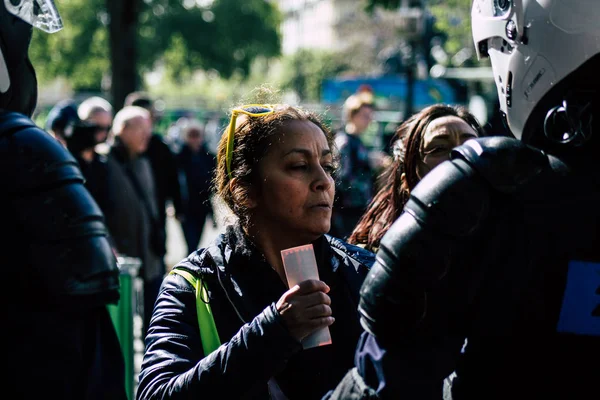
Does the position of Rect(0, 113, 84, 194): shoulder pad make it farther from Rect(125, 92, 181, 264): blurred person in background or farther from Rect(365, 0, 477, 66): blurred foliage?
Rect(365, 0, 477, 66): blurred foliage

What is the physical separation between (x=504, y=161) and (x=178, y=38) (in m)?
49.4

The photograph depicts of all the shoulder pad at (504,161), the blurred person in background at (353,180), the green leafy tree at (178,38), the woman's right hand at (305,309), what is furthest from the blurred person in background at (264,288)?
the green leafy tree at (178,38)

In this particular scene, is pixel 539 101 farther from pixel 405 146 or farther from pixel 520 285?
pixel 405 146

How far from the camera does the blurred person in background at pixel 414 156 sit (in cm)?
353

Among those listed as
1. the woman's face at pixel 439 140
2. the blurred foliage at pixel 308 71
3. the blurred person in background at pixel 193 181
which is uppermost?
the woman's face at pixel 439 140

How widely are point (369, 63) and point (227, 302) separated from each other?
44.6 meters

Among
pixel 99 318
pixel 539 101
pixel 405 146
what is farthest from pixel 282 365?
pixel 405 146

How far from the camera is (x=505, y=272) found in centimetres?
160

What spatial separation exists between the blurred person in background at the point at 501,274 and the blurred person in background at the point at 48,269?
626 millimetres

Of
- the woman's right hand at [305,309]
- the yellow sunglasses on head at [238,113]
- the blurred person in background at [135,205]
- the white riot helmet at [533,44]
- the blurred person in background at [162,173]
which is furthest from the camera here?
the blurred person in background at [162,173]

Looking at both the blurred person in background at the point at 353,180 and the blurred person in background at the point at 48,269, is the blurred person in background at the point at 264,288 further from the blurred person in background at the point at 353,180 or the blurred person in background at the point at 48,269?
the blurred person in background at the point at 353,180

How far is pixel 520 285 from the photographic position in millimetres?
1604

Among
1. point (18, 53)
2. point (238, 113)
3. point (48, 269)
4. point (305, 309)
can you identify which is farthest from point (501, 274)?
point (18, 53)

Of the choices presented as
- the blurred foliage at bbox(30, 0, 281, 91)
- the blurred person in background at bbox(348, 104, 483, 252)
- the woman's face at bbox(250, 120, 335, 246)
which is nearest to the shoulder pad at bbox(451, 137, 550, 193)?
the woman's face at bbox(250, 120, 335, 246)
